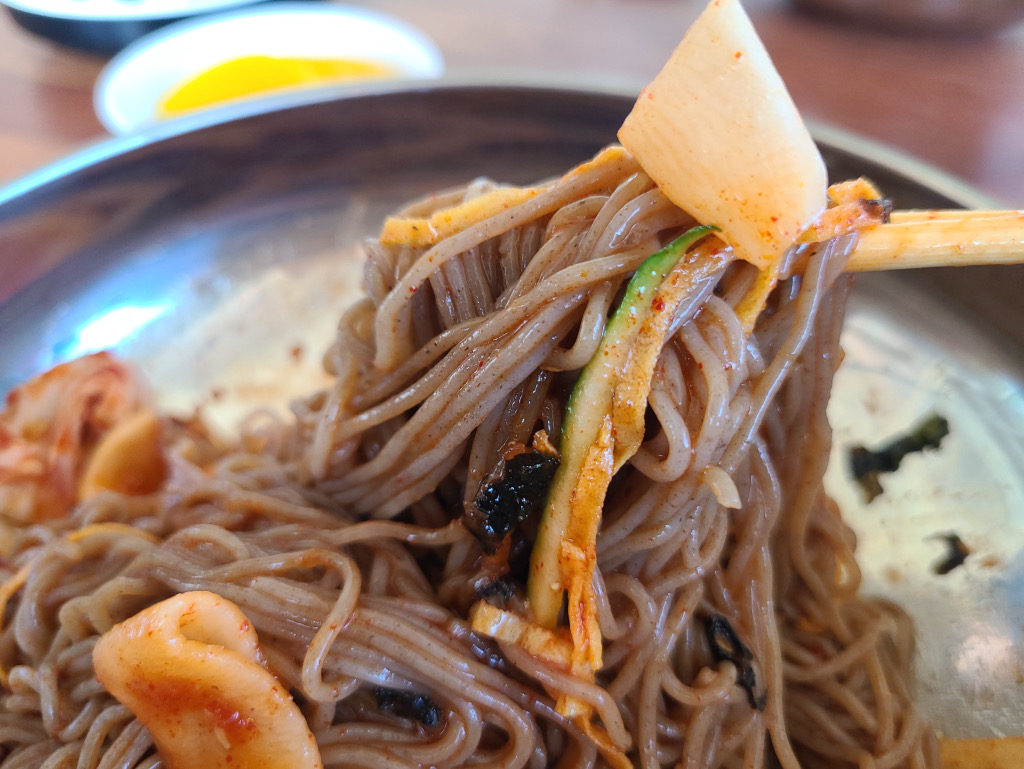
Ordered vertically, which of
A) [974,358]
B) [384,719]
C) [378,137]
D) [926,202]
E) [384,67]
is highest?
[384,67]

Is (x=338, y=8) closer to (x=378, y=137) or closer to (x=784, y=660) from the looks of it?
(x=378, y=137)

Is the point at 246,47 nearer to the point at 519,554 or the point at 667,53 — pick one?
the point at 667,53

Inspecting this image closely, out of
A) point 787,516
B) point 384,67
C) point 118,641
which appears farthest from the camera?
point 384,67

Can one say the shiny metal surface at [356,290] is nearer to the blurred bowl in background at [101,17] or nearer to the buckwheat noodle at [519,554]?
the buckwheat noodle at [519,554]

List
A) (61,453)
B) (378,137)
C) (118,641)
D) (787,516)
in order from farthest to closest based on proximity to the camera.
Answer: (378,137), (61,453), (787,516), (118,641)

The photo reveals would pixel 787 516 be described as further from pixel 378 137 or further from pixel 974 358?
pixel 378 137

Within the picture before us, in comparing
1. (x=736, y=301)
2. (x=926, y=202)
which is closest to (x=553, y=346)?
(x=736, y=301)

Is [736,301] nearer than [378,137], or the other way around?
[736,301]

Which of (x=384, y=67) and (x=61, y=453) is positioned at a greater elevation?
(x=384, y=67)
